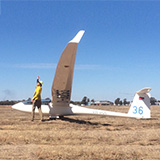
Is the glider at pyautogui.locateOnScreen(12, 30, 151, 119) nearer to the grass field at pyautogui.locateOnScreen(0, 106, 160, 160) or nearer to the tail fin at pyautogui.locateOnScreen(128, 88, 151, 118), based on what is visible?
the tail fin at pyautogui.locateOnScreen(128, 88, 151, 118)

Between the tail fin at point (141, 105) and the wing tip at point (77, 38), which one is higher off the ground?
the wing tip at point (77, 38)

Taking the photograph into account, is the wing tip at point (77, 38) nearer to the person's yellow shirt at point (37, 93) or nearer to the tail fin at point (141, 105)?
the person's yellow shirt at point (37, 93)

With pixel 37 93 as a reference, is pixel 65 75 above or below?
above

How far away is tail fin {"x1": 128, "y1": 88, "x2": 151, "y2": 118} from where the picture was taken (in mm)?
12053

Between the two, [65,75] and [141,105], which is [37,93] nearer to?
[65,75]

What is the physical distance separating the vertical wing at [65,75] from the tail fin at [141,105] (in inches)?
151

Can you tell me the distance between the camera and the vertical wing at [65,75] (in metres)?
8.32

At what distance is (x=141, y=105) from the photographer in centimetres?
1206

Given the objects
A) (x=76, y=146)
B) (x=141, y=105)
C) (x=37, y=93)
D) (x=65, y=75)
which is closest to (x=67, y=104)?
(x=37, y=93)

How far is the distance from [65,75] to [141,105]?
17.0 ft

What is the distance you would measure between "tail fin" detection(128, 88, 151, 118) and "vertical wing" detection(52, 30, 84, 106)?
12.6 ft

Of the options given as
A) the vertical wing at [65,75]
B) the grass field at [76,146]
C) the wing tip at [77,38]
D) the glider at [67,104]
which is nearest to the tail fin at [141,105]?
the glider at [67,104]

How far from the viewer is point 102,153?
4.94 metres

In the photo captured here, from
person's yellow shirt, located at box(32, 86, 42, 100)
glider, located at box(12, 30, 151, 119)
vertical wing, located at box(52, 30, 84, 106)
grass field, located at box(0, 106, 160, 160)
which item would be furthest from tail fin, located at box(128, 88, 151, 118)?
person's yellow shirt, located at box(32, 86, 42, 100)
